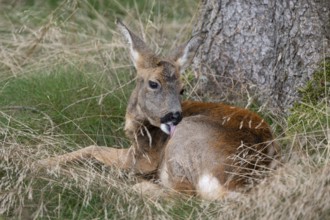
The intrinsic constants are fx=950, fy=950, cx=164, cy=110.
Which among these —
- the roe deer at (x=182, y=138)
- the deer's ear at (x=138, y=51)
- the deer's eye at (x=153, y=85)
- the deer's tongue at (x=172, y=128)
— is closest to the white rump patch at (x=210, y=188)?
the roe deer at (x=182, y=138)

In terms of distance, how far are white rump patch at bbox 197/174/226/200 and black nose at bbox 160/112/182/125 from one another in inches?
24.4

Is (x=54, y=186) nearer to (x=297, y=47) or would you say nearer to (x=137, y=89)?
(x=137, y=89)

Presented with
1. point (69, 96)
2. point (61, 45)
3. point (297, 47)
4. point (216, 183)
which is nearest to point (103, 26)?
point (61, 45)

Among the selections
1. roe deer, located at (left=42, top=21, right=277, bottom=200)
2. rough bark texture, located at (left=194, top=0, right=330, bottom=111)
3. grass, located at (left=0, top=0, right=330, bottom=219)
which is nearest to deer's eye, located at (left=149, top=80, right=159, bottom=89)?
roe deer, located at (left=42, top=21, right=277, bottom=200)

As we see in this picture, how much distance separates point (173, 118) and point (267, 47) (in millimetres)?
1013

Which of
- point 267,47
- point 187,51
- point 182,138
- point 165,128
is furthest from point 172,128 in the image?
point 267,47

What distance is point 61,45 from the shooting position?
8234 millimetres

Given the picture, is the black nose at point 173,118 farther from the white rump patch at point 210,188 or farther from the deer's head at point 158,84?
the white rump patch at point 210,188

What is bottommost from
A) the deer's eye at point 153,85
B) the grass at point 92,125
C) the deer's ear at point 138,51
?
the grass at point 92,125

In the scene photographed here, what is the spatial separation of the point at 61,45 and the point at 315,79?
2464 mm

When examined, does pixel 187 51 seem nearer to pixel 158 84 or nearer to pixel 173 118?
pixel 158 84

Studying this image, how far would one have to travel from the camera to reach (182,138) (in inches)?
243

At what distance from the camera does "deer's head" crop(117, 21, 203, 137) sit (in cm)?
642

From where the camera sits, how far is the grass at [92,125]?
5.21m
